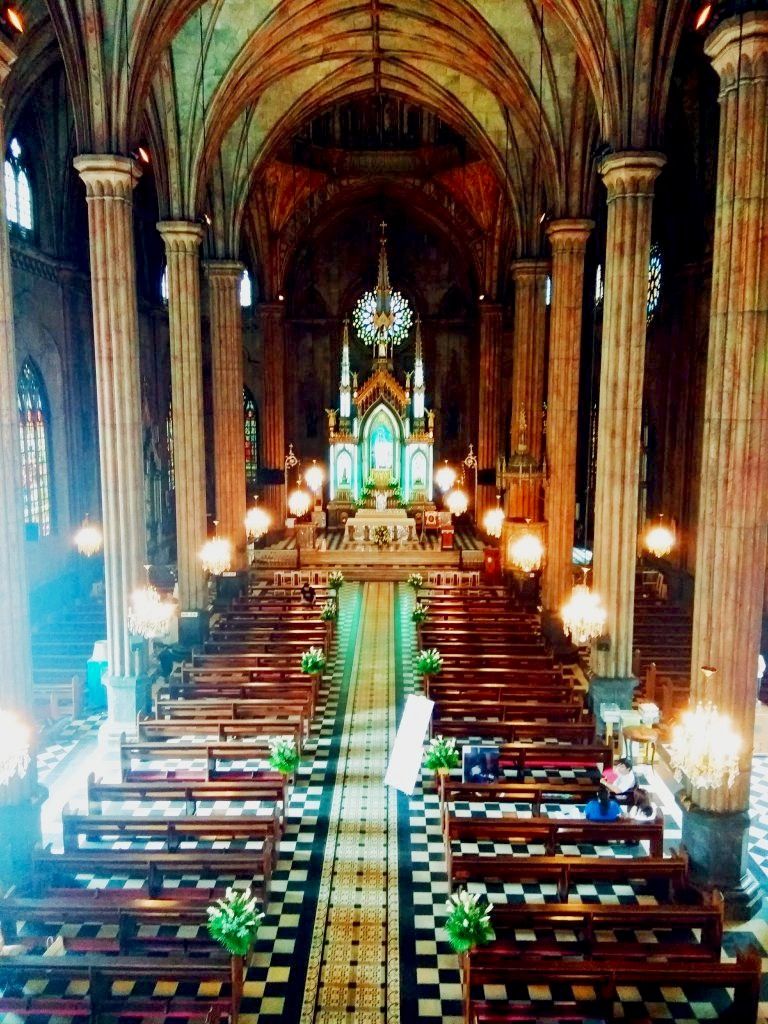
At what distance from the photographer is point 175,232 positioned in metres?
20.5

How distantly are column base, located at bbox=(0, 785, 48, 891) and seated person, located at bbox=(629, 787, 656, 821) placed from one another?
346 inches

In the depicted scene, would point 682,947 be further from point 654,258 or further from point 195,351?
point 654,258

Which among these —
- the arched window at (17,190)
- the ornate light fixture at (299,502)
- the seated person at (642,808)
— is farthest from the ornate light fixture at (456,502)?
the seated person at (642,808)

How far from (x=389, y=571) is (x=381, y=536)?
409 centimetres

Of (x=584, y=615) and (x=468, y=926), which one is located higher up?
(x=584, y=615)

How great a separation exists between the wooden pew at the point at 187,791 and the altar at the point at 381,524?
22424mm

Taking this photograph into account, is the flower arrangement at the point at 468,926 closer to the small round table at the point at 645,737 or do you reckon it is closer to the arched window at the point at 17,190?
the small round table at the point at 645,737

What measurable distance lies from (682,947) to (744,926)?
1.95m

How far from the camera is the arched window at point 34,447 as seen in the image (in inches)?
969

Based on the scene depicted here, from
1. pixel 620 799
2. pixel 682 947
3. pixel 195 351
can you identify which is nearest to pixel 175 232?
pixel 195 351

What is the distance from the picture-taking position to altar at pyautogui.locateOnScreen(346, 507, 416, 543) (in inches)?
1401

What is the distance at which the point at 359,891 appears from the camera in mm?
11227

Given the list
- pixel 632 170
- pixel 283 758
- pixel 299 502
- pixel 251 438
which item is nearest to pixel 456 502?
pixel 299 502

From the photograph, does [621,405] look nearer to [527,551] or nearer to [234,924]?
[527,551]
